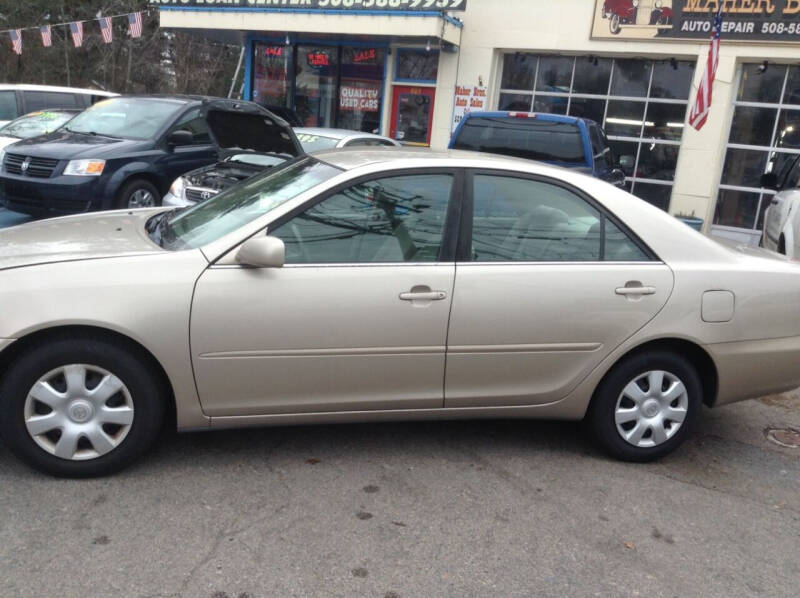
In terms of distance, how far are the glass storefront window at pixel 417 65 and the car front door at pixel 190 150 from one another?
664 centimetres

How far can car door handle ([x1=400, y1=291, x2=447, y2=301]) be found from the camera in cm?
374

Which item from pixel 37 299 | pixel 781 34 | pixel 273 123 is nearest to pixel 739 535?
pixel 37 299

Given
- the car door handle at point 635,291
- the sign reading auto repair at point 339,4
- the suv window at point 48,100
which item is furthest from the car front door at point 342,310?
the suv window at point 48,100

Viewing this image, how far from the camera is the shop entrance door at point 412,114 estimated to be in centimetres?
1525

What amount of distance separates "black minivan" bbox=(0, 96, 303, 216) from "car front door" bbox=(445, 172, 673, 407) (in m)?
5.48

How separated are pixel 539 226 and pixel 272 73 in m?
13.8

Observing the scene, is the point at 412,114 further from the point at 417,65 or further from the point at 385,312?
the point at 385,312

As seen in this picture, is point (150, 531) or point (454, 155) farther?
point (454, 155)

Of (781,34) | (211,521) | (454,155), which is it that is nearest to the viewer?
(211,521)

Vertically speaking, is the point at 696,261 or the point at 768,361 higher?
the point at 696,261

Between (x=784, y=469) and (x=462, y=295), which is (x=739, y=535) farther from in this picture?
(x=462, y=295)

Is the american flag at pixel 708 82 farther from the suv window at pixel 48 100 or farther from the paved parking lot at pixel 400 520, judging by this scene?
the suv window at pixel 48 100

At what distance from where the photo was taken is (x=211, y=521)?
3.33 meters

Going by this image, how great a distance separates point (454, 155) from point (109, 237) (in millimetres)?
1848
